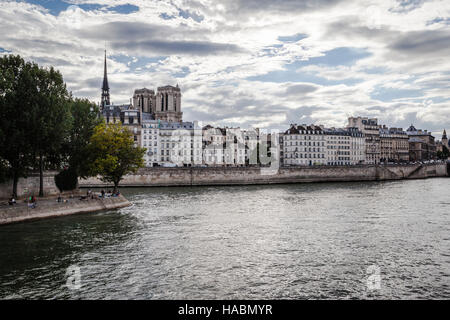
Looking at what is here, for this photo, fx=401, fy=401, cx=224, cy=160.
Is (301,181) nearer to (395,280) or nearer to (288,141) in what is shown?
(288,141)

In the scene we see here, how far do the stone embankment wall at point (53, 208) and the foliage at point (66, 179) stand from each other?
326 inches

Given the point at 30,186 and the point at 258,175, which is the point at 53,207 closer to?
the point at 30,186

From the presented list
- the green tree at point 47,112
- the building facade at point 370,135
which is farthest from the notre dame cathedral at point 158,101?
the green tree at point 47,112

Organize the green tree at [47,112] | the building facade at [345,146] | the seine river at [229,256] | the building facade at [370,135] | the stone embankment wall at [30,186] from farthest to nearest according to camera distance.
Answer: the building facade at [370,135] → the building facade at [345,146] → the stone embankment wall at [30,186] → the green tree at [47,112] → the seine river at [229,256]

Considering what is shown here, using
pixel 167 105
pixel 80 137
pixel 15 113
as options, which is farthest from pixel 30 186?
pixel 167 105

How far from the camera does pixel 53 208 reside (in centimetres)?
3634

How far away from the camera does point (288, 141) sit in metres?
145

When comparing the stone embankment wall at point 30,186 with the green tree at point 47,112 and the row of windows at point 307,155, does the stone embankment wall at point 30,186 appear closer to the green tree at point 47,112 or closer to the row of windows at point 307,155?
the green tree at point 47,112

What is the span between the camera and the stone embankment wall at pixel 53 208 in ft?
106

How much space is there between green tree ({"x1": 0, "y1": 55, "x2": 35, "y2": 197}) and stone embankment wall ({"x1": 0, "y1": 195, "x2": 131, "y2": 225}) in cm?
474

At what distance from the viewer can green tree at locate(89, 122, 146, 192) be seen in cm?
4784

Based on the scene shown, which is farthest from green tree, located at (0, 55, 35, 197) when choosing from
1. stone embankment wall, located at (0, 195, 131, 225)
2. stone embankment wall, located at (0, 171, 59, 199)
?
stone embankment wall, located at (0, 195, 131, 225)
